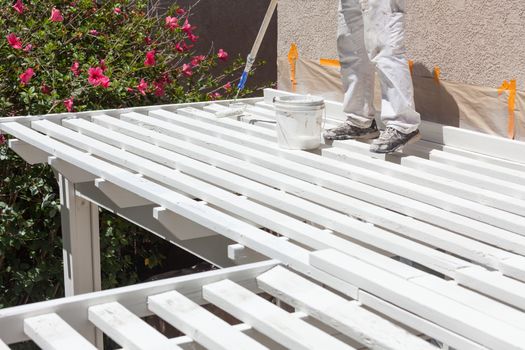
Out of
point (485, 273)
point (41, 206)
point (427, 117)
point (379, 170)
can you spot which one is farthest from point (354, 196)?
point (41, 206)

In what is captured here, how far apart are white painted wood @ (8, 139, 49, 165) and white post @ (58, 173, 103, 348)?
19cm

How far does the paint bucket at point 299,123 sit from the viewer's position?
3.28m

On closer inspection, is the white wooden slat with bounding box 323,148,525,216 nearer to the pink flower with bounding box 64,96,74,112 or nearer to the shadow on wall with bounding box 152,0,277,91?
the pink flower with bounding box 64,96,74,112

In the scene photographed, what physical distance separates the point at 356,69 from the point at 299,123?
407mm

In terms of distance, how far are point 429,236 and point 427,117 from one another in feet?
5.37

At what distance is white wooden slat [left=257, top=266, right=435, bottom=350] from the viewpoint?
1.67 meters

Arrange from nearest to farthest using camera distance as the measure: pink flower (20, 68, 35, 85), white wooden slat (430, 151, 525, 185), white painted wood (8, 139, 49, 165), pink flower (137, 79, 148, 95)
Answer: white wooden slat (430, 151, 525, 185)
white painted wood (8, 139, 49, 165)
pink flower (20, 68, 35, 85)
pink flower (137, 79, 148, 95)

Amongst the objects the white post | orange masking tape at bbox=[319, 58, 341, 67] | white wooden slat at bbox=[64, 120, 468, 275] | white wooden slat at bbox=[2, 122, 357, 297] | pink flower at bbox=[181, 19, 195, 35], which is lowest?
the white post

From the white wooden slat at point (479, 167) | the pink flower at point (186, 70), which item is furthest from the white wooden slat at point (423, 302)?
the pink flower at point (186, 70)

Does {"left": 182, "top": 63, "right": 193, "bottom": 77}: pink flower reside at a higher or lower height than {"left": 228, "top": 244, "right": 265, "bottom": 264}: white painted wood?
higher

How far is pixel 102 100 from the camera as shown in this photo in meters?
4.60

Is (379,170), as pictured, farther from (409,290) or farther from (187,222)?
(409,290)

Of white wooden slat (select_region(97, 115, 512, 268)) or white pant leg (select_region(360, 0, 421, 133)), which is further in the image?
white pant leg (select_region(360, 0, 421, 133))

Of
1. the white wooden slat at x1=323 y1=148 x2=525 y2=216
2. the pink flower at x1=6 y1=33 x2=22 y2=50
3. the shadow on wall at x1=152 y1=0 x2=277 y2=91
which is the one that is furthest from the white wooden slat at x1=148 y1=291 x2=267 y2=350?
the shadow on wall at x1=152 y1=0 x2=277 y2=91
